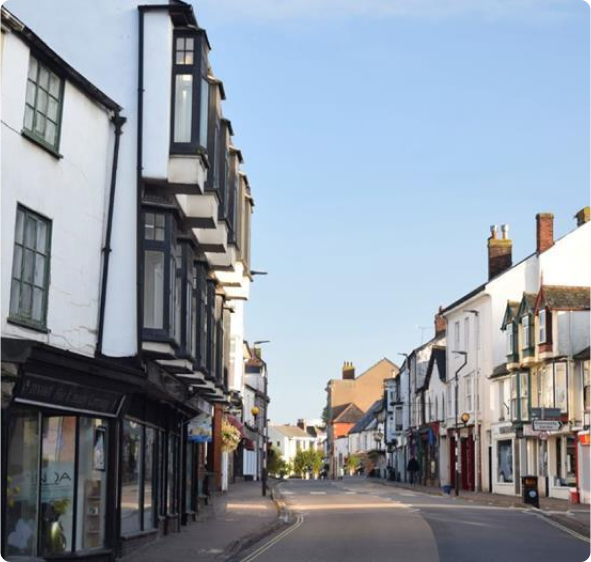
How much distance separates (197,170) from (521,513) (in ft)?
65.8

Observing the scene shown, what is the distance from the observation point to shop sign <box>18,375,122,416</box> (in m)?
14.3

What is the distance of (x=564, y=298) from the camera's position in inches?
1911

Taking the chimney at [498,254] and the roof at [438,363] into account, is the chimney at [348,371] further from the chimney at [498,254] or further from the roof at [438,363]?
the chimney at [498,254]

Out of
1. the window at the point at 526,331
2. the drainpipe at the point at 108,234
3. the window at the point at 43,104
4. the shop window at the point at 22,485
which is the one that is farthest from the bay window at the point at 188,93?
the window at the point at 526,331

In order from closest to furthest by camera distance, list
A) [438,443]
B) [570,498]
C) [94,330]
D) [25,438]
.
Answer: [25,438], [94,330], [570,498], [438,443]

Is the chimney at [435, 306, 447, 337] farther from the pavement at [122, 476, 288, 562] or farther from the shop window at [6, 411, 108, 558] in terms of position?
the shop window at [6, 411, 108, 558]

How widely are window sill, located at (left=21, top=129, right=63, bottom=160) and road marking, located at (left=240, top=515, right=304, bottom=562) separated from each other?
8.26 metres

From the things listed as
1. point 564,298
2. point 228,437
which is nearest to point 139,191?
point 228,437

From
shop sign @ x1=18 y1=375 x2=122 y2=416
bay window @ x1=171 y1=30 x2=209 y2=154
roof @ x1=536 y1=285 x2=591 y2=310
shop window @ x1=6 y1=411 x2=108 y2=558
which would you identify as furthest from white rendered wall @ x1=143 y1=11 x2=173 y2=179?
roof @ x1=536 y1=285 x2=591 y2=310

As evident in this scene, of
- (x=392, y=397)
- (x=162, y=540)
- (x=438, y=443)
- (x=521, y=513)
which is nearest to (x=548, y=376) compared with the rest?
(x=521, y=513)

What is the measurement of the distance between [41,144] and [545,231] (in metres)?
44.2

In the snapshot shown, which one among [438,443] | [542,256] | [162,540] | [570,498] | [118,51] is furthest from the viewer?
[438,443]

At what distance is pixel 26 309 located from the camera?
14883mm

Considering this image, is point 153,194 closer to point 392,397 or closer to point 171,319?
point 171,319
